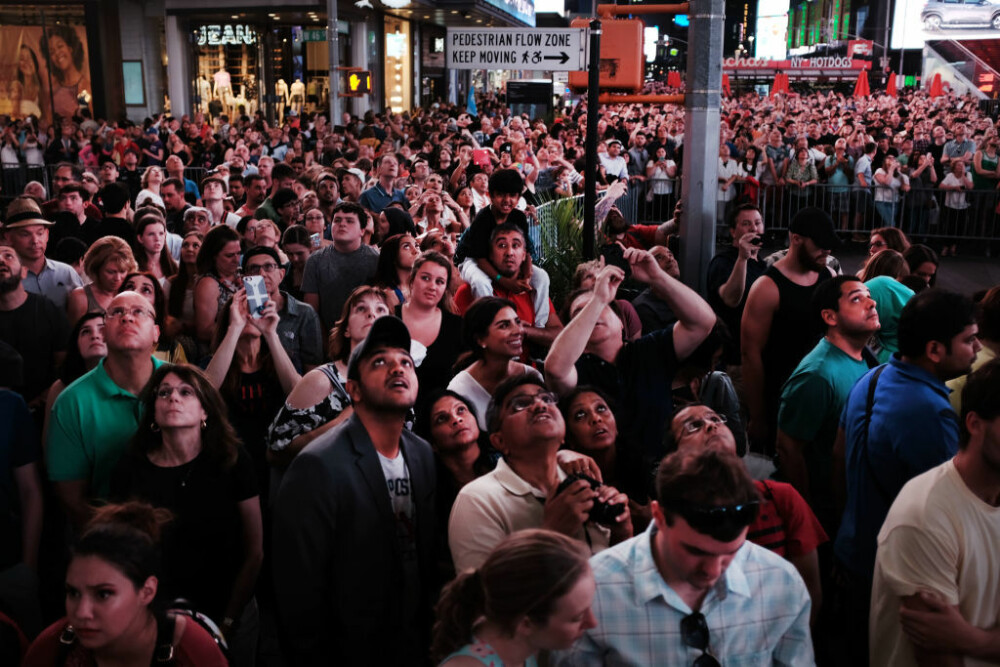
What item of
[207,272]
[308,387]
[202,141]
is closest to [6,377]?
[308,387]

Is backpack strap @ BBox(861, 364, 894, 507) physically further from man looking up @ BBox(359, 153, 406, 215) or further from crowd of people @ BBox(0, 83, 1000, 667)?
man looking up @ BBox(359, 153, 406, 215)

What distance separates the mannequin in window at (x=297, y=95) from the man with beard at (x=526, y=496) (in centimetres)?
3563

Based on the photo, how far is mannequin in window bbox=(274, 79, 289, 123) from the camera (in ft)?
122

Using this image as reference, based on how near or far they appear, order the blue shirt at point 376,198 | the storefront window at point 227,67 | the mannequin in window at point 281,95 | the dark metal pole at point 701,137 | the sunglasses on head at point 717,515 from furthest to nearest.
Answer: the mannequin in window at point 281,95 < the storefront window at point 227,67 < the blue shirt at point 376,198 < the dark metal pole at point 701,137 < the sunglasses on head at point 717,515

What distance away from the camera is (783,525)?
11.6 ft

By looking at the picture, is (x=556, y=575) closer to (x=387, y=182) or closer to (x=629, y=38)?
(x=629, y=38)

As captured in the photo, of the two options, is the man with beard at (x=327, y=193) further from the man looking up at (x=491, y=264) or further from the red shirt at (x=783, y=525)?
the red shirt at (x=783, y=525)

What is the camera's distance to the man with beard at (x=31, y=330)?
5.80 metres

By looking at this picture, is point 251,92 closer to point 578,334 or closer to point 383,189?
point 383,189

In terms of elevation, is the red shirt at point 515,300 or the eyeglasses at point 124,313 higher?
the eyeglasses at point 124,313

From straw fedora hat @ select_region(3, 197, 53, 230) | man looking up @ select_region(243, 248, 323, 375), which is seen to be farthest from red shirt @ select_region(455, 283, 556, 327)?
straw fedora hat @ select_region(3, 197, 53, 230)

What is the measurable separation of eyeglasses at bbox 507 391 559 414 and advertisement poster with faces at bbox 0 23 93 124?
114 feet

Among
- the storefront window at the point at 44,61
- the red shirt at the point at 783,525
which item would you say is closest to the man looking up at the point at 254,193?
the red shirt at the point at 783,525

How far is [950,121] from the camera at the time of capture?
27.1 m
